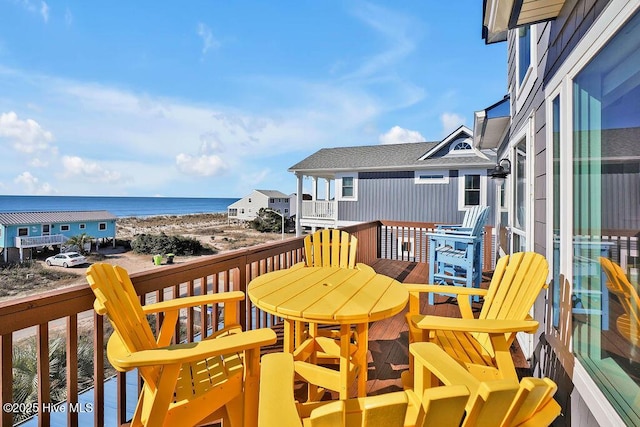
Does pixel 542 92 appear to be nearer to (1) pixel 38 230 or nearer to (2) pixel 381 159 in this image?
(2) pixel 381 159

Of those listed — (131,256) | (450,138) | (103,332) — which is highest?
(450,138)

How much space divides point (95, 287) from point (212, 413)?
804 millimetres

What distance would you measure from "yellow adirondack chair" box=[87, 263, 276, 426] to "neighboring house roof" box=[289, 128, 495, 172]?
10302 millimetres

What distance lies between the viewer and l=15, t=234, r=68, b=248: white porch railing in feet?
71.0

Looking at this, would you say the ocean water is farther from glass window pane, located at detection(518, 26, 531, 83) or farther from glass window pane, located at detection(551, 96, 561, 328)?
glass window pane, located at detection(551, 96, 561, 328)

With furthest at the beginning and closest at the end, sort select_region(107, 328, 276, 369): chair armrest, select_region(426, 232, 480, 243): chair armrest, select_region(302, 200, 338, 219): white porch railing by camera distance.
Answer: select_region(302, 200, 338, 219): white porch railing
select_region(426, 232, 480, 243): chair armrest
select_region(107, 328, 276, 369): chair armrest

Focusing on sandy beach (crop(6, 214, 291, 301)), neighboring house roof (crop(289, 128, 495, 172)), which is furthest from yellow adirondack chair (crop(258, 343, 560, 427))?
neighboring house roof (crop(289, 128, 495, 172))

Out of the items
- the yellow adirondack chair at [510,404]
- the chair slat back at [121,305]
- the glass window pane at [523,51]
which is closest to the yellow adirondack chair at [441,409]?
the yellow adirondack chair at [510,404]

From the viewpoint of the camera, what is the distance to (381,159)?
39.6ft

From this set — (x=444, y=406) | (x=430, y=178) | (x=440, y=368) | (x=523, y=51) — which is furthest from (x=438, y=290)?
(x=430, y=178)

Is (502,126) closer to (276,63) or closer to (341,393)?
(341,393)

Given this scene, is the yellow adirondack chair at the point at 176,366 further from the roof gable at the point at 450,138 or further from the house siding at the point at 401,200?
the roof gable at the point at 450,138

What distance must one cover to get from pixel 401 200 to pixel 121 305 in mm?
10886

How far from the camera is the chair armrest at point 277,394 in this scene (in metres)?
0.84
